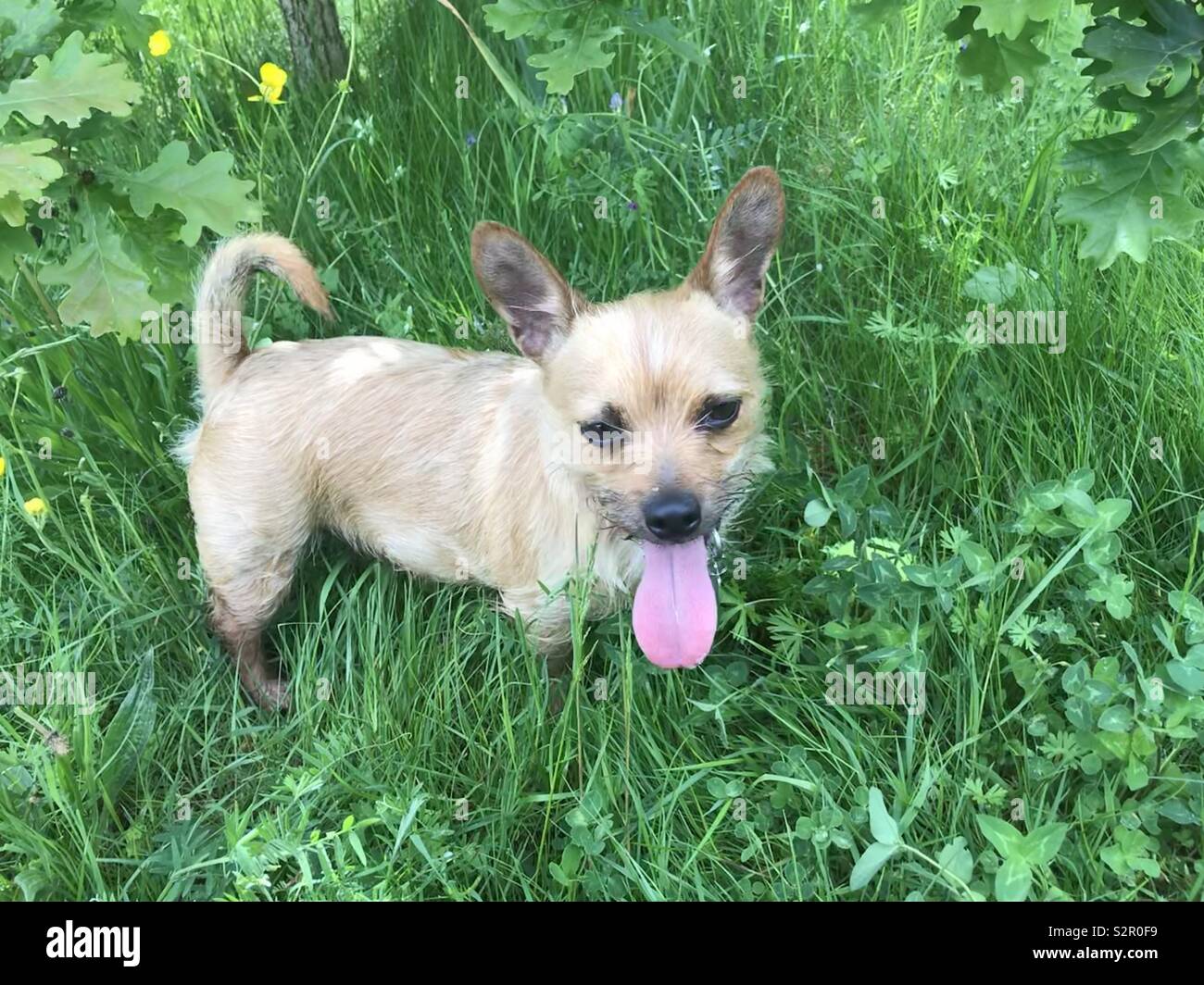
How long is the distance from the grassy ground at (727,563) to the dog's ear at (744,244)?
539 mm

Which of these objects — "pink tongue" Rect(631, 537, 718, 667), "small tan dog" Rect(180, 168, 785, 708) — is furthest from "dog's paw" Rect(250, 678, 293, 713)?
"pink tongue" Rect(631, 537, 718, 667)

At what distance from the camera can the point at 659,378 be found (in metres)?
2.31

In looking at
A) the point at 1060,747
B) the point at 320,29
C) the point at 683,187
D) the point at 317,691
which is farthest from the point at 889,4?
the point at 320,29

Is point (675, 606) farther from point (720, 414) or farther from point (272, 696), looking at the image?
point (272, 696)

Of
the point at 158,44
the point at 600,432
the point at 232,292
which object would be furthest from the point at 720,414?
the point at 158,44

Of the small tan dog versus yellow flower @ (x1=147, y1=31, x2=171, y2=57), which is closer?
the small tan dog

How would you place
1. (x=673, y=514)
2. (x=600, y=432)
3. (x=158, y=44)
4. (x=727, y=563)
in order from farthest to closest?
(x=158, y=44)
(x=727, y=563)
(x=600, y=432)
(x=673, y=514)

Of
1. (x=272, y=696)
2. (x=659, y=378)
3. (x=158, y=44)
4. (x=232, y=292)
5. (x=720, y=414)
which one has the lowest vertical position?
(x=272, y=696)

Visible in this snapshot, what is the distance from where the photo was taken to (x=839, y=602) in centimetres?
242

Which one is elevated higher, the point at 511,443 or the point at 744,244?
the point at 744,244

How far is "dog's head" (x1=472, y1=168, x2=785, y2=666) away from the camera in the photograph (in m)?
2.31

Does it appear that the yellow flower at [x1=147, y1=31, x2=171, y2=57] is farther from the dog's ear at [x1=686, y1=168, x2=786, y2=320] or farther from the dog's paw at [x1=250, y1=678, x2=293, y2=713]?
the dog's paw at [x1=250, y1=678, x2=293, y2=713]

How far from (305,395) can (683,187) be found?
1.53 meters

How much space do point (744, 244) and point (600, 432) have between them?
0.67 metres
